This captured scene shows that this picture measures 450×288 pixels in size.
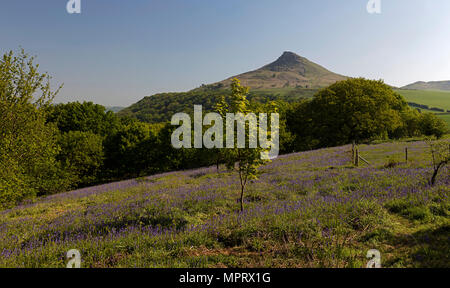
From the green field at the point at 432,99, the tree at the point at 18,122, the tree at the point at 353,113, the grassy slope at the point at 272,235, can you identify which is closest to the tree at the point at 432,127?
the tree at the point at 353,113

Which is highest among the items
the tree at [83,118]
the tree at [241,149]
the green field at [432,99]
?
the green field at [432,99]

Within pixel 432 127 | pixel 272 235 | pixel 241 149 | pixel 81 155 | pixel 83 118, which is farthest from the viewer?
pixel 83 118

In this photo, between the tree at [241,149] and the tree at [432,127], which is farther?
the tree at [432,127]

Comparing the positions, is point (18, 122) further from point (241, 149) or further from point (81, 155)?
point (81, 155)

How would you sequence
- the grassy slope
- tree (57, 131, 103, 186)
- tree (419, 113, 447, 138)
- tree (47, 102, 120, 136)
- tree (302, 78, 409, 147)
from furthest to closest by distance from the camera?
tree (47, 102, 120, 136) → tree (419, 113, 447, 138) → tree (302, 78, 409, 147) → tree (57, 131, 103, 186) → the grassy slope

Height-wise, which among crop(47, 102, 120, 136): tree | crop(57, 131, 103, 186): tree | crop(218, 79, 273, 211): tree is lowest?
crop(57, 131, 103, 186): tree

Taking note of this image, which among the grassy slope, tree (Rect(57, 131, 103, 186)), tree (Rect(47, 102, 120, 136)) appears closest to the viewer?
the grassy slope

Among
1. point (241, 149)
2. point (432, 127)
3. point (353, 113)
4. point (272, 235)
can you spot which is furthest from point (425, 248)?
point (432, 127)

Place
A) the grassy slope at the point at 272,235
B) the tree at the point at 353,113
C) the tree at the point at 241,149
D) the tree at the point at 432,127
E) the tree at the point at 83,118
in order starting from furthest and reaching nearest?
the tree at the point at 83,118 → the tree at the point at 432,127 → the tree at the point at 353,113 → the tree at the point at 241,149 → the grassy slope at the point at 272,235

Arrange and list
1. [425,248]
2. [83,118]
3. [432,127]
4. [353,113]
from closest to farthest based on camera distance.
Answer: [425,248] < [353,113] < [432,127] < [83,118]

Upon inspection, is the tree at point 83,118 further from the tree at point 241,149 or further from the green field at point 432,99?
the green field at point 432,99

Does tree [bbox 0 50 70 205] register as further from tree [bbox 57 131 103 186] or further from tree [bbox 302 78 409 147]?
tree [bbox 302 78 409 147]

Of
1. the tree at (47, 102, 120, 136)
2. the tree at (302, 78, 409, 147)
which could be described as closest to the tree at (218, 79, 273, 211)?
the tree at (302, 78, 409, 147)
